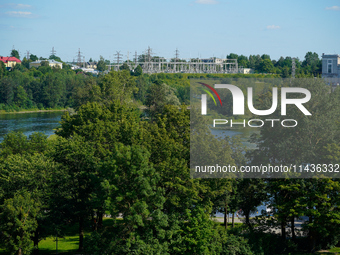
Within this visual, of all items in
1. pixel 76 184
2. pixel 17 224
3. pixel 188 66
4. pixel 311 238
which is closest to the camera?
pixel 17 224

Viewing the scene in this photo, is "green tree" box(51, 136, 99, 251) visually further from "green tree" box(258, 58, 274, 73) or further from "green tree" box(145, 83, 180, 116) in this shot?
"green tree" box(258, 58, 274, 73)

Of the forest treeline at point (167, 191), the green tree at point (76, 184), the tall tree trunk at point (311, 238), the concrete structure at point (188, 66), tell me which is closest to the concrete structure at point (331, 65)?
the concrete structure at point (188, 66)

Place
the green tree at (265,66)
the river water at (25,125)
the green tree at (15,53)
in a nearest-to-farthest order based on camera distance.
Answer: the river water at (25,125)
the green tree at (265,66)
the green tree at (15,53)

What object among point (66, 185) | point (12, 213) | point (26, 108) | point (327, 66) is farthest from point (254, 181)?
point (327, 66)

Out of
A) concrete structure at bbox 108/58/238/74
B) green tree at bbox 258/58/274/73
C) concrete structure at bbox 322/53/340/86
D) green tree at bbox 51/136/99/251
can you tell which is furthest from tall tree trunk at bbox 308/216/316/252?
concrete structure at bbox 108/58/238/74

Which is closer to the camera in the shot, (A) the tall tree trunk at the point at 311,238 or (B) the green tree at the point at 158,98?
(A) the tall tree trunk at the point at 311,238

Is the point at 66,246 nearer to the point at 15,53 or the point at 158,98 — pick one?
the point at 158,98

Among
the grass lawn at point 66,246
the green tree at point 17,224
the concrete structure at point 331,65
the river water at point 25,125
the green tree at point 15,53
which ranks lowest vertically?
the grass lawn at point 66,246

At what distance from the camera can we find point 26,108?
90.4 meters

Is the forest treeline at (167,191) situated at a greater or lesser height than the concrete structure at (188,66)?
lesser

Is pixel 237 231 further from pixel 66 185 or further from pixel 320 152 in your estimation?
pixel 66 185

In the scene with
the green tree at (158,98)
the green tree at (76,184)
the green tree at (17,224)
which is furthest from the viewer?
the green tree at (158,98)

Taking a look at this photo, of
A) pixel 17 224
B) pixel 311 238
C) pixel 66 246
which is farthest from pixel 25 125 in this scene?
pixel 311 238

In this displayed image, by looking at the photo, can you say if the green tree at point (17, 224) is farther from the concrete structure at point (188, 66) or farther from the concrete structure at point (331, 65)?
the concrete structure at point (188, 66)
